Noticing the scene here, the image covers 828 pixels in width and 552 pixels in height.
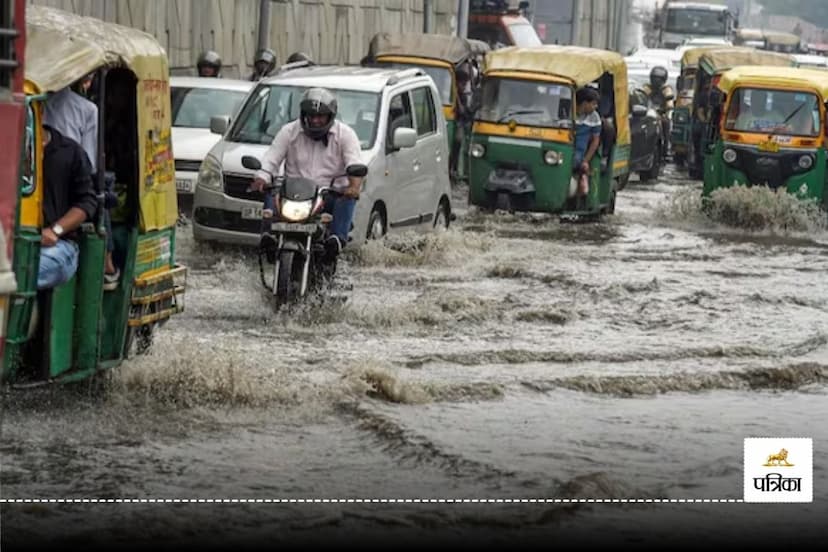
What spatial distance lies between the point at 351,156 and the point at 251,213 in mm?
3333

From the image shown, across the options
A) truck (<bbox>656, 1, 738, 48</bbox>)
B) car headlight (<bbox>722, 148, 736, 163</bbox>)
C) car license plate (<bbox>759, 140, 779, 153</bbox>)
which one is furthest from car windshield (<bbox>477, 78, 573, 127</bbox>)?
truck (<bbox>656, 1, 738, 48</bbox>)

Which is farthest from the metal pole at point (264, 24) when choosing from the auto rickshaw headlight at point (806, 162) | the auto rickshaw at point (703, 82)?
the auto rickshaw headlight at point (806, 162)

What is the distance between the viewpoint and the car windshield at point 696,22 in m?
65.1

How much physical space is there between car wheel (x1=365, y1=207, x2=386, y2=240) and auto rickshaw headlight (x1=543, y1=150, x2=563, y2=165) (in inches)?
233

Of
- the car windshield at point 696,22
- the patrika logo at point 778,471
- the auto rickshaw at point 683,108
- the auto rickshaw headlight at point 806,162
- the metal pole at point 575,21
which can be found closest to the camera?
the patrika logo at point 778,471

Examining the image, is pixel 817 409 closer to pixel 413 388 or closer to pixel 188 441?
pixel 413 388

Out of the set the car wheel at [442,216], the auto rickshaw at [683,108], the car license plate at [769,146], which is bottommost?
the auto rickshaw at [683,108]

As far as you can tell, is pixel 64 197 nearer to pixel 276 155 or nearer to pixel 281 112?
pixel 276 155

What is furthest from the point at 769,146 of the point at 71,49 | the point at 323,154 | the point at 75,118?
the point at 71,49

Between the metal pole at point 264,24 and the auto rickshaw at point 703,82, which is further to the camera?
the auto rickshaw at point 703,82

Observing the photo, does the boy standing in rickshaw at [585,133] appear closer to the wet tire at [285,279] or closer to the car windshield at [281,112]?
the car windshield at [281,112]

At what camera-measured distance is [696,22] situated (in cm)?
6512

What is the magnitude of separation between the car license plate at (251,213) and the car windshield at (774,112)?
874cm

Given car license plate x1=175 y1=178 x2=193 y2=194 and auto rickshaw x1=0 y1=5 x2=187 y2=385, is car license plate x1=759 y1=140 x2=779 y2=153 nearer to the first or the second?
car license plate x1=175 y1=178 x2=193 y2=194
